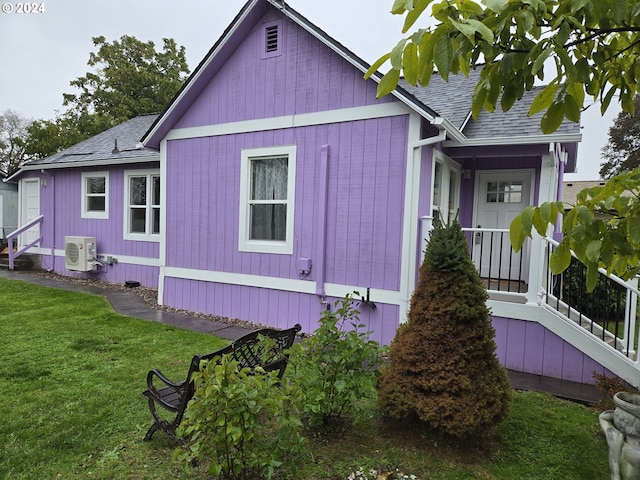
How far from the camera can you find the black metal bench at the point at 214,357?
271 centimetres

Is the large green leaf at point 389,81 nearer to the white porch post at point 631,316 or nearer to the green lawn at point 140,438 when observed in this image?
the green lawn at point 140,438

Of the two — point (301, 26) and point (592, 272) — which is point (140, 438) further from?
point (301, 26)

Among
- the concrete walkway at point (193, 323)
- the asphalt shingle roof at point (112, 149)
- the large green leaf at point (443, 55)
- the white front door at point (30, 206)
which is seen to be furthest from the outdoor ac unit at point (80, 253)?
the large green leaf at point (443, 55)

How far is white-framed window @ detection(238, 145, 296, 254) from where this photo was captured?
21.2 feet

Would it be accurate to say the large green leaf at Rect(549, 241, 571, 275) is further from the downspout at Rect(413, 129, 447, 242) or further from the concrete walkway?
the downspout at Rect(413, 129, 447, 242)

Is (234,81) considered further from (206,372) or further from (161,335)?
(206,372)

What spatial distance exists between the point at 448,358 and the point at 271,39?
580cm

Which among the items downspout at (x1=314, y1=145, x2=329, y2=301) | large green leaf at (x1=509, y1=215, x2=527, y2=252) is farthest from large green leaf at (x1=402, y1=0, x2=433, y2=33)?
downspout at (x1=314, y1=145, x2=329, y2=301)

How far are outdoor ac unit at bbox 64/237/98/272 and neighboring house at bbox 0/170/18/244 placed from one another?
22.8 ft

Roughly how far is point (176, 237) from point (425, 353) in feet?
19.6

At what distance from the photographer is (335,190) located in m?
6.02

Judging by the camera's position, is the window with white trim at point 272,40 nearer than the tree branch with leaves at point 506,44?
No
